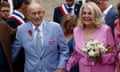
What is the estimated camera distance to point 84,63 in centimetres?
634

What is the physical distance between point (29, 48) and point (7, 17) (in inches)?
44.3

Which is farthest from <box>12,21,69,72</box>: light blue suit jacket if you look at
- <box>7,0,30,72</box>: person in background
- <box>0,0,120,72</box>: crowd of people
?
<box>7,0,30,72</box>: person in background

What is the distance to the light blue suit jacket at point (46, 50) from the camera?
6.23 metres

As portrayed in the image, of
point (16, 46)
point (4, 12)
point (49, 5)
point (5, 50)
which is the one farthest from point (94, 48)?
point (49, 5)

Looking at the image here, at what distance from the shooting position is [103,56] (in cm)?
625

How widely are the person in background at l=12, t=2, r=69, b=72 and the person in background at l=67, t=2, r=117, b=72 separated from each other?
19cm

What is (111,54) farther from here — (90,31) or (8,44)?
(8,44)

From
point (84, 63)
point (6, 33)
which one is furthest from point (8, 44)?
point (84, 63)

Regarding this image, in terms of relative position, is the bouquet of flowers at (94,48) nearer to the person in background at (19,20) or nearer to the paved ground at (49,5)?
the person in background at (19,20)

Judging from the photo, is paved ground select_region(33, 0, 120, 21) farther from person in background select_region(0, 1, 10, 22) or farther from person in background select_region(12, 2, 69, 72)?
person in background select_region(12, 2, 69, 72)

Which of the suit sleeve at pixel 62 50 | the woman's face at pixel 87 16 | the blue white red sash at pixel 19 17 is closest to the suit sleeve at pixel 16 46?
the suit sleeve at pixel 62 50

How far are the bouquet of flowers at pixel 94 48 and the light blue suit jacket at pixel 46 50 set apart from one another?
0.37m

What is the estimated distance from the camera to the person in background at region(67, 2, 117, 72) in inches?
247

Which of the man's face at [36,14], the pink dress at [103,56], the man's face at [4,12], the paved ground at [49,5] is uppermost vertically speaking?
the man's face at [36,14]
